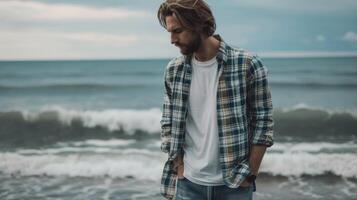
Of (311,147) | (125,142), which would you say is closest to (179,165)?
(311,147)

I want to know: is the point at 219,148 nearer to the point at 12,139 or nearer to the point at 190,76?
the point at 190,76

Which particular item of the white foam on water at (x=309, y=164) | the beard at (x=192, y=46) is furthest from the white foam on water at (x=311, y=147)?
the beard at (x=192, y=46)

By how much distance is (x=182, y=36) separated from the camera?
1.93 m

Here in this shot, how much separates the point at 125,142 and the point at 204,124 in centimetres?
713

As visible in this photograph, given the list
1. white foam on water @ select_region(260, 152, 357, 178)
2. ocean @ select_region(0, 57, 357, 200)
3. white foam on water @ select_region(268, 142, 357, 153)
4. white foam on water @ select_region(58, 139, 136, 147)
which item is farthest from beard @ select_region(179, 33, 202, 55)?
white foam on water @ select_region(58, 139, 136, 147)

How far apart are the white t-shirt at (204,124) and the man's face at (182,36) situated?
10cm

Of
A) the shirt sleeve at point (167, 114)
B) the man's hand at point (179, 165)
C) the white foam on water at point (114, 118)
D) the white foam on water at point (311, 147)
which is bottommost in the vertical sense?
the white foam on water at point (311, 147)

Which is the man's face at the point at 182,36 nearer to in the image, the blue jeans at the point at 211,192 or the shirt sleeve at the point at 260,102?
the shirt sleeve at the point at 260,102

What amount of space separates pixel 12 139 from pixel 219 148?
26.8 ft

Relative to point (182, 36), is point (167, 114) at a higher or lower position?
lower

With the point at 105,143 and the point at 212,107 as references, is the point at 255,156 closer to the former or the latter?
the point at 212,107

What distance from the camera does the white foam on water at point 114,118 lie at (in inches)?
404

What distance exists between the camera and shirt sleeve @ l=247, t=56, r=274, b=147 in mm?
1971

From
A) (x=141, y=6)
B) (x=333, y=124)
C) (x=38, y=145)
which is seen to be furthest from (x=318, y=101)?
(x=38, y=145)
